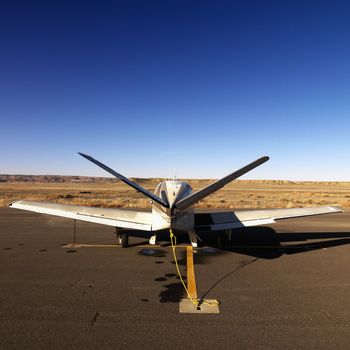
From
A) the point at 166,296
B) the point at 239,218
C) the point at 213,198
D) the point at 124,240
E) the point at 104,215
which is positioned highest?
the point at 104,215

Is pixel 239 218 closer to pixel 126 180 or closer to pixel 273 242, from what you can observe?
pixel 273 242

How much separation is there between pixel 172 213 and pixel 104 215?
3.60m

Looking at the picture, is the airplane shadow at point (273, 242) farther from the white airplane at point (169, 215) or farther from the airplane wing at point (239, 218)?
the white airplane at point (169, 215)

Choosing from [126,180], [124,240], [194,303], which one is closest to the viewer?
[194,303]

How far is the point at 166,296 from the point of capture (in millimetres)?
6801

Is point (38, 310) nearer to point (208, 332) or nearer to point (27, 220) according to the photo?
point (208, 332)

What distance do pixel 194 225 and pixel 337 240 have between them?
6661 mm

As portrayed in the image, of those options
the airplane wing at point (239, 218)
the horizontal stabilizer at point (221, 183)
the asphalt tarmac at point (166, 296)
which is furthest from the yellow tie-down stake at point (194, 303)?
the airplane wing at point (239, 218)

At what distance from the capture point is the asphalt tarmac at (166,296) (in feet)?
16.0

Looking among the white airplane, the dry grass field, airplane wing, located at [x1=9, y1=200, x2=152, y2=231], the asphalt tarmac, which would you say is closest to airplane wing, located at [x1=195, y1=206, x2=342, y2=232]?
the white airplane

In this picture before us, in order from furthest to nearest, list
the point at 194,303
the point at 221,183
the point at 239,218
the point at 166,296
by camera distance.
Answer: the point at 239,218 → the point at 221,183 → the point at 166,296 → the point at 194,303

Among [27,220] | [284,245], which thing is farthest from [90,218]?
[27,220]

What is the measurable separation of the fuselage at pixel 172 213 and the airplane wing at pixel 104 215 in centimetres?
51

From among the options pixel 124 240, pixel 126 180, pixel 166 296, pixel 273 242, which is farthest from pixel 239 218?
pixel 166 296
